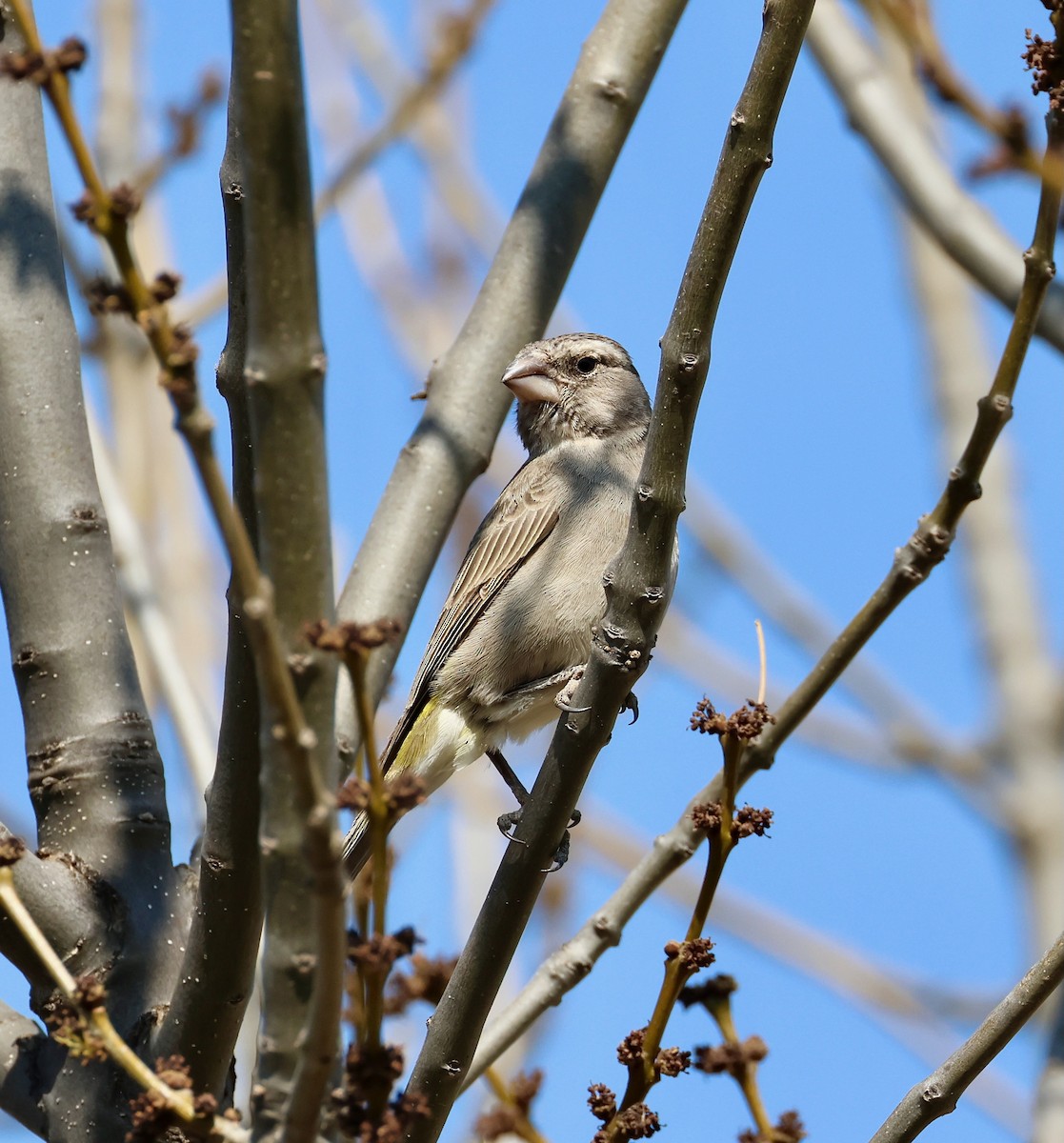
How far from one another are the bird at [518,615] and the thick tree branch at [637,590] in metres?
1.83

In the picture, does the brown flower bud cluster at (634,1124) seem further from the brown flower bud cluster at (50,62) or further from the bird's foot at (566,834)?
the brown flower bud cluster at (50,62)

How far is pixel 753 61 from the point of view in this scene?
2701mm

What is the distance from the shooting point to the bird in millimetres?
5262

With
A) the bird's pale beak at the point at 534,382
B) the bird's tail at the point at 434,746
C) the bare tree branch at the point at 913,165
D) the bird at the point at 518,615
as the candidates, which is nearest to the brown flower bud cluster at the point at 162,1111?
the bird at the point at 518,615

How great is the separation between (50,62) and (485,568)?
Result: 13.1ft

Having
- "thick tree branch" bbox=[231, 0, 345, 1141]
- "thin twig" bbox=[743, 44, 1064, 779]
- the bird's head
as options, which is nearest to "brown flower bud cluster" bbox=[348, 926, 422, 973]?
"thick tree branch" bbox=[231, 0, 345, 1141]

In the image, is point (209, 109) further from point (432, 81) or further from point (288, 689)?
point (288, 689)

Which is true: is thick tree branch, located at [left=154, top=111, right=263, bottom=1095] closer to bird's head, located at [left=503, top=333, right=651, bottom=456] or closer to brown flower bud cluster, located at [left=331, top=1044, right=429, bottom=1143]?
brown flower bud cluster, located at [left=331, top=1044, right=429, bottom=1143]

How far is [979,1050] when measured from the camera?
9.02 ft

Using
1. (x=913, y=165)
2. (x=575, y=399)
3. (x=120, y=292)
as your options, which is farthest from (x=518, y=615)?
(x=120, y=292)

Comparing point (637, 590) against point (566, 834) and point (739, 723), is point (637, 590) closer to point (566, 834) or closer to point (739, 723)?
point (739, 723)

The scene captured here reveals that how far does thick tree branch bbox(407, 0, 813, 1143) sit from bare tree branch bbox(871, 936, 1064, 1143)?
0.83m

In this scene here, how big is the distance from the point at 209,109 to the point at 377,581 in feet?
10.4

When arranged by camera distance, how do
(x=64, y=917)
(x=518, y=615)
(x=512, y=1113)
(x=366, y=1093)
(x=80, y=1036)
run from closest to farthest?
(x=366, y=1093) < (x=80, y=1036) < (x=512, y=1113) < (x=64, y=917) < (x=518, y=615)
